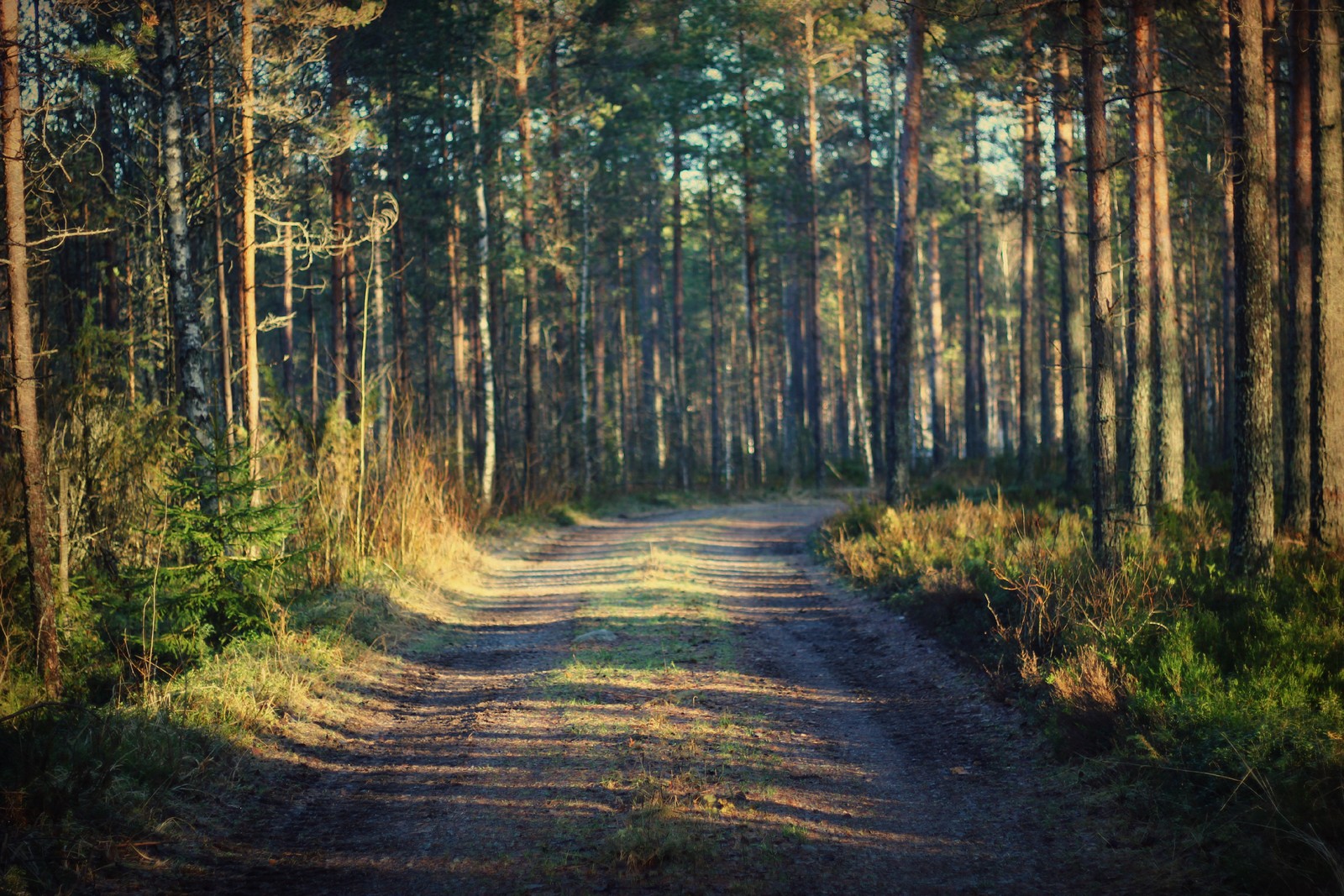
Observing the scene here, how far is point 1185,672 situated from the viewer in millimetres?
5918

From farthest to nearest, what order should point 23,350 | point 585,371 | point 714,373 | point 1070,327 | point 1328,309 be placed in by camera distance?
point 714,373 → point 585,371 → point 1070,327 → point 1328,309 → point 23,350

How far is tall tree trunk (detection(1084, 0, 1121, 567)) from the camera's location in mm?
9188

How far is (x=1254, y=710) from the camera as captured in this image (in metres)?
5.18

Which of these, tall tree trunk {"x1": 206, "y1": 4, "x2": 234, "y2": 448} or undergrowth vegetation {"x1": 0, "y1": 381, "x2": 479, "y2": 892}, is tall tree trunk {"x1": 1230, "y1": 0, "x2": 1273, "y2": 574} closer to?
undergrowth vegetation {"x1": 0, "y1": 381, "x2": 479, "y2": 892}

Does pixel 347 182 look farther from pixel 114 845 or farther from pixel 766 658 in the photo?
pixel 114 845

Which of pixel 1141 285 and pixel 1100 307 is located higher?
pixel 1141 285

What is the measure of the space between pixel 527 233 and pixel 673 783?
1947cm

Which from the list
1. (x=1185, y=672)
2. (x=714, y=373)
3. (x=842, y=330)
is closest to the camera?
(x=1185, y=672)

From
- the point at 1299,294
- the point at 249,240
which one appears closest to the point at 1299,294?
the point at 1299,294

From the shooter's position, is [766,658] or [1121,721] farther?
[766,658]

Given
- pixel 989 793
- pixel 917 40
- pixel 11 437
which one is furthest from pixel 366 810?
pixel 917 40

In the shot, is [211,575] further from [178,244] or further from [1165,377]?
[1165,377]

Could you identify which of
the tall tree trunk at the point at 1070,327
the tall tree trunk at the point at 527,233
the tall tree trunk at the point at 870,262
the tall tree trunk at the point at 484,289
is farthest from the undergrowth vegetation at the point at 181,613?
the tall tree trunk at the point at 870,262

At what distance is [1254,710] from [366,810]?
5161 mm
